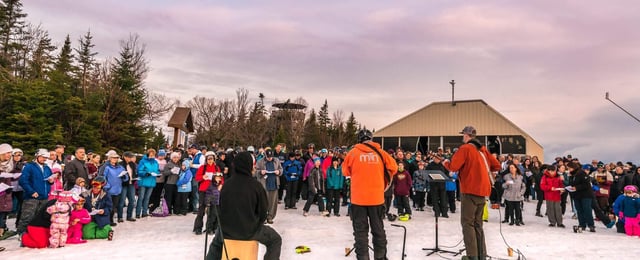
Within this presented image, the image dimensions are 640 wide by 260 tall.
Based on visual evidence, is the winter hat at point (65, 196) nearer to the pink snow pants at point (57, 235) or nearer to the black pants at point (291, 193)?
the pink snow pants at point (57, 235)

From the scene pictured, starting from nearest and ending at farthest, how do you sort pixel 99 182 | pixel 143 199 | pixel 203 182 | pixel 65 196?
pixel 65 196 → pixel 99 182 → pixel 203 182 → pixel 143 199

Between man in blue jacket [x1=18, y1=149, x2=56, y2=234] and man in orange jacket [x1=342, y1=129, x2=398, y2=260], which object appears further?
man in blue jacket [x1=18, y1=149, x2=56, y2=234]

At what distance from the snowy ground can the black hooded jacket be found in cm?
277

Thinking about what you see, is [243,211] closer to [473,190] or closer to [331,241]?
[473,190]

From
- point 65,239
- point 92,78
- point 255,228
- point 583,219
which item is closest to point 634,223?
point 583,219

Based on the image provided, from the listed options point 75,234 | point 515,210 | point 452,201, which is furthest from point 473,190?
point 452,201

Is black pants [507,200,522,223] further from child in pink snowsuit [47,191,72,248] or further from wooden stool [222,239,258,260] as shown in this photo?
child in pink snowsuit [47,191,72,248]

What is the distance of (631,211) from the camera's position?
9648 millimetres

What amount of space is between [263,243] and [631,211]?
10610 millimetres

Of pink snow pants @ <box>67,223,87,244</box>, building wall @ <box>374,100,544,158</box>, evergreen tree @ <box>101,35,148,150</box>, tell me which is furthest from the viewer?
building wall @ <box>374,100,544,158</box>

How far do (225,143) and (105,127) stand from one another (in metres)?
23.2

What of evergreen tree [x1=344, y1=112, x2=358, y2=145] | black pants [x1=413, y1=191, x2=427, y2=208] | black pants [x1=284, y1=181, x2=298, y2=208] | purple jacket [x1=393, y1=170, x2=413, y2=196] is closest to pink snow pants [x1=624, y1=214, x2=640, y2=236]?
black pants [x1=413, y1=191, x2=427, y2=208]

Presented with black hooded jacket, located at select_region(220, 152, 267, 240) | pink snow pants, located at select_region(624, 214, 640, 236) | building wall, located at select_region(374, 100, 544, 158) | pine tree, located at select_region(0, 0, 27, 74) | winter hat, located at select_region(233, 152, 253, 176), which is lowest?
pink snow pants, located at select_region(624, 214, 640, 236)

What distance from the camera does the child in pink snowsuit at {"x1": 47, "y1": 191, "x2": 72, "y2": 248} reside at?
696cm
